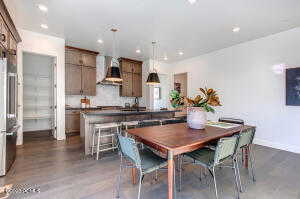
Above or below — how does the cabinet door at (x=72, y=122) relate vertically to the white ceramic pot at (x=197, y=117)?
below

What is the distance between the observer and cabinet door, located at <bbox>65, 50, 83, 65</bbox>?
4.76 m

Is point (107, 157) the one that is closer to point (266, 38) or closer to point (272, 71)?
point (272, 71)

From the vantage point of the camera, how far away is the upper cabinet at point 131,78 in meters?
6.08

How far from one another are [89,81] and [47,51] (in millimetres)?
1528

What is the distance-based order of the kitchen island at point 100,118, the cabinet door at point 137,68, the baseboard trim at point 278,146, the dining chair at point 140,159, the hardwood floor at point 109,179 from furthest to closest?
the cabinet door at point 137,68
the baseboard trim at point 278,146
the kitchen island at point 100,118
the hardwood floor at point 109,179
the dining chair at point 140,159

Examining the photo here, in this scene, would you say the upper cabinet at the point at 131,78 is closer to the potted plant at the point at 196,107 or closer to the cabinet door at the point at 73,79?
the cabinet door at the point at 73,79

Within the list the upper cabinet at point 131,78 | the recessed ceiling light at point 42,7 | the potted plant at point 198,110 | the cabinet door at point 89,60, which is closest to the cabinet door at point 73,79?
the cabinet door at point 89,60

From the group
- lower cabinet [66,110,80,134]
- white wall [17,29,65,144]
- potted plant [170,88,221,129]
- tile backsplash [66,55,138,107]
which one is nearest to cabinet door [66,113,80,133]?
lower cabinet [66,110,80,134]

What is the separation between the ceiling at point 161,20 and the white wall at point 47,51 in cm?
23

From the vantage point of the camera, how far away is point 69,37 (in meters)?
4.07

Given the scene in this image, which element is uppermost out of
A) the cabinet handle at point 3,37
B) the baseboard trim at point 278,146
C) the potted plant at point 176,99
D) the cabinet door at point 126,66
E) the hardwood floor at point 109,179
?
the cabinet door at point 126,66

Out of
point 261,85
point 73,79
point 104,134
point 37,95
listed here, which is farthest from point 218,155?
point 37,95

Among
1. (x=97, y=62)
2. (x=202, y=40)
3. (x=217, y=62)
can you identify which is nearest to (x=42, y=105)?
(x=97, y=62)

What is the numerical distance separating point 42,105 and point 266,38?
731cm
